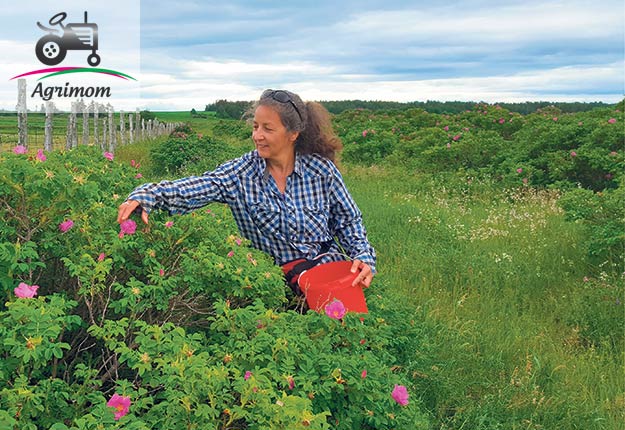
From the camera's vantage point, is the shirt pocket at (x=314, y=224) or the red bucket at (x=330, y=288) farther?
the shirt pocket at (x=314, y=224)

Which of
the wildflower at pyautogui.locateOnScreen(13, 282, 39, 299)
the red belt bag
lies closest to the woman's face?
the red belt bag

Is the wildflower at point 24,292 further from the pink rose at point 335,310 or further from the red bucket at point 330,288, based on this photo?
the red bucket at point 330,288

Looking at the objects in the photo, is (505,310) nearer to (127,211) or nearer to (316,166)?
(316,166)

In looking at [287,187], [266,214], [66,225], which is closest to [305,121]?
[287,187]

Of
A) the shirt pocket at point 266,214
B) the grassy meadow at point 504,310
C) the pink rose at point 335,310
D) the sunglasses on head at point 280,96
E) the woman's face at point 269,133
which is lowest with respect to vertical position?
the grassy meadow at point 504,310

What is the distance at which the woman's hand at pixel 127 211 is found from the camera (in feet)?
9.43

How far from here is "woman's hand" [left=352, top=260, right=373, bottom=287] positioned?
11.5 feet

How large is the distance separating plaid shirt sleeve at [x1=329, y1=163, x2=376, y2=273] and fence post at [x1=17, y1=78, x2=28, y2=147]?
10100 mm

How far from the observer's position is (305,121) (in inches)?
147

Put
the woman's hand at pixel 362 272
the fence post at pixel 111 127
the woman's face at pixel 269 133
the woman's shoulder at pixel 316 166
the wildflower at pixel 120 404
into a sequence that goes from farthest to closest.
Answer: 1. the fence post at pixel 111 127
2. the woman's shoulder at pixel 316 166
3. the woman's face at pixel 269 133
4. the woman's hand at pixel 362 272
5. the wildflower at pixel 120 404

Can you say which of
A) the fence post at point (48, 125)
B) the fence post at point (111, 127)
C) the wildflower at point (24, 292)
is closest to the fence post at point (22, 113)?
the fence post at point (48, 125)

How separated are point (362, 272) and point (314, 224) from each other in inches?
15.5

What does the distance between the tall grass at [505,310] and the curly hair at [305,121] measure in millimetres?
999

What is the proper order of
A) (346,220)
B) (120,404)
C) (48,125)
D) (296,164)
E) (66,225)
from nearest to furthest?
(120,404)
(66,225)
(296,164)
(346,220)
(48,125)
